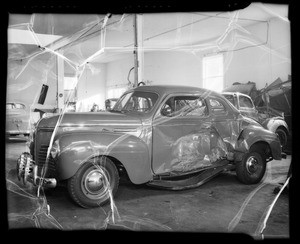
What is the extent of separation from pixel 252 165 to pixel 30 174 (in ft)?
10.7

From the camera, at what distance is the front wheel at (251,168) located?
13.6 feet

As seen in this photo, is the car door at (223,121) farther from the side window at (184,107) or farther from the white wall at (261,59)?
the white wall at (261,59)

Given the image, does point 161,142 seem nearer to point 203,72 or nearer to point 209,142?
point 209,142

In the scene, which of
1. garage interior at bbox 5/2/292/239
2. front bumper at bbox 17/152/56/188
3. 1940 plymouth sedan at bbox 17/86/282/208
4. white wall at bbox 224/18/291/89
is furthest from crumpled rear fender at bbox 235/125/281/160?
front bumper at bbox 17/152/56/188

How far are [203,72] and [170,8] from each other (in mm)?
1608

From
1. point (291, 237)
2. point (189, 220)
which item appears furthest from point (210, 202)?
point (291, 237)

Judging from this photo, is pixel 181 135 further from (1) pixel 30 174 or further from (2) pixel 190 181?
(1) pixel 30 174

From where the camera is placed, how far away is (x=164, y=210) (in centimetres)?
319

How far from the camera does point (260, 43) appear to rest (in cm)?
459

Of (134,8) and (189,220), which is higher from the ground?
(134,8)

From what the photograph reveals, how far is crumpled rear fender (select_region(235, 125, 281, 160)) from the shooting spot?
412 cm

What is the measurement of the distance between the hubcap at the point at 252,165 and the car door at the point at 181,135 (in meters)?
0.74

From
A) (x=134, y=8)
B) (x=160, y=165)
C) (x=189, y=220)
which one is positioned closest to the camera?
(x=134, y=8)

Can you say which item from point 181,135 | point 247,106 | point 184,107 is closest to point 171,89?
point 184,107
